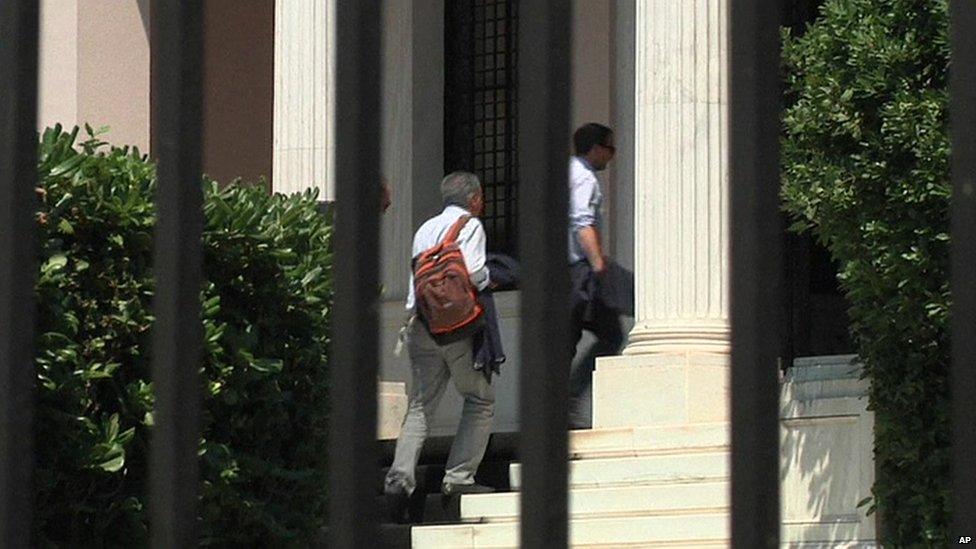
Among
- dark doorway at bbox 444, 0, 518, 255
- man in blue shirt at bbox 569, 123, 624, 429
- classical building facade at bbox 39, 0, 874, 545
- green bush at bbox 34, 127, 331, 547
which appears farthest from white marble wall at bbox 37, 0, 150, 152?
green bush at bbox 34, 127, 331, 547

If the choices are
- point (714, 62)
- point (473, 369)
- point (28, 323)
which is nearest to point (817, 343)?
point (714, 62)

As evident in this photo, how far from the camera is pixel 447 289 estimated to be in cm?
1119

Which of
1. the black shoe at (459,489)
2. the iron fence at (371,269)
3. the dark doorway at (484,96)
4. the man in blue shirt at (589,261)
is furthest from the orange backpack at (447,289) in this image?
the iron fence at (371,269)

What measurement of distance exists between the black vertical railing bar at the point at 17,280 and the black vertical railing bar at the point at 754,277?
50cm

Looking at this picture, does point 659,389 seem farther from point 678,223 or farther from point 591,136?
point 591,136

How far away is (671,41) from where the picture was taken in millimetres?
12414

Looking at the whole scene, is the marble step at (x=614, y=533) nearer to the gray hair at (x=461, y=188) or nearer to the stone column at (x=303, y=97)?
the gray hair at (x=461, y=188)

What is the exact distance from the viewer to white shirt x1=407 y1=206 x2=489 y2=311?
11312mm

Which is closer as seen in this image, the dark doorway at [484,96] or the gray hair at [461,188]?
the gray hair at [461,188]

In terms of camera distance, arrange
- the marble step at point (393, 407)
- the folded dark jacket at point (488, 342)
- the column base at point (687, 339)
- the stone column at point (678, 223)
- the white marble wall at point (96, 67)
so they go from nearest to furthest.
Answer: the folded dark jacket at point (488, 342) → the stone column at point (678, 223) → the column base at point (687, 339) → the marble step at point (393, 407) → the white marble wall at point (96, 67)

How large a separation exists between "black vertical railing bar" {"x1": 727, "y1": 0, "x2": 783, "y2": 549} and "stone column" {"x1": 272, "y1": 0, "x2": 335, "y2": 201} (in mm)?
12808

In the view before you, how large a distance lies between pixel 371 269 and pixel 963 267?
404 mm

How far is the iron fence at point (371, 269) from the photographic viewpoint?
144 centimetres

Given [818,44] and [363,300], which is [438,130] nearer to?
[818,44]
